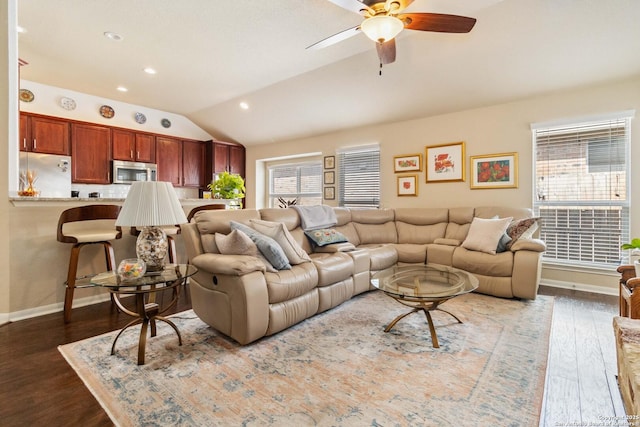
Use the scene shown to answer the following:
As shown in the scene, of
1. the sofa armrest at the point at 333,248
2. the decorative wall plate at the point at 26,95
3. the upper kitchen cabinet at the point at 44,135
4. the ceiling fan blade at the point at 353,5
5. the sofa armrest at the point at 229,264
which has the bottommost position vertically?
the sofa armrest at the point at 333,248

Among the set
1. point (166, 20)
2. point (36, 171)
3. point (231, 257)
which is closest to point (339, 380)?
point (231, 257)

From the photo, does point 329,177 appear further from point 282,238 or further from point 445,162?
point 282,238

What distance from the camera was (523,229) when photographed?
11.2 feet

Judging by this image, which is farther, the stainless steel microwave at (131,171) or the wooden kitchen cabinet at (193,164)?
the wooden kitchen cabinet at (193,164)

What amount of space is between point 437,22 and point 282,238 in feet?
7.14

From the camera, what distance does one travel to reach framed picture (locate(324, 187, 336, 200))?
5.99 m

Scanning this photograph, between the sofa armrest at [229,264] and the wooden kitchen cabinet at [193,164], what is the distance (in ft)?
15.1

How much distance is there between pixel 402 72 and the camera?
13.3 feet

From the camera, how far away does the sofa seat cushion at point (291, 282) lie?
229 centimetres

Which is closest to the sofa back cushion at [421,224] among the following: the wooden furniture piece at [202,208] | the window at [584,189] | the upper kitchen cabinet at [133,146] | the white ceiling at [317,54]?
the window at [584,189]

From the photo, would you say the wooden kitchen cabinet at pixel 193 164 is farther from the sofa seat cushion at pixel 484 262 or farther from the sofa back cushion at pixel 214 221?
the sofa seat cushion at pixel 484 262

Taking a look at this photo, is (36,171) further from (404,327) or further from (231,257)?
(404,327)

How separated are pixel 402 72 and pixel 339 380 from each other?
12.4 ft

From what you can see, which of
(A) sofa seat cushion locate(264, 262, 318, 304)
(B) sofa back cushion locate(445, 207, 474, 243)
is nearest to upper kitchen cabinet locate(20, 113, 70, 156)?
(A) sofa seat cushion locate(264, 262, 318, 304)
